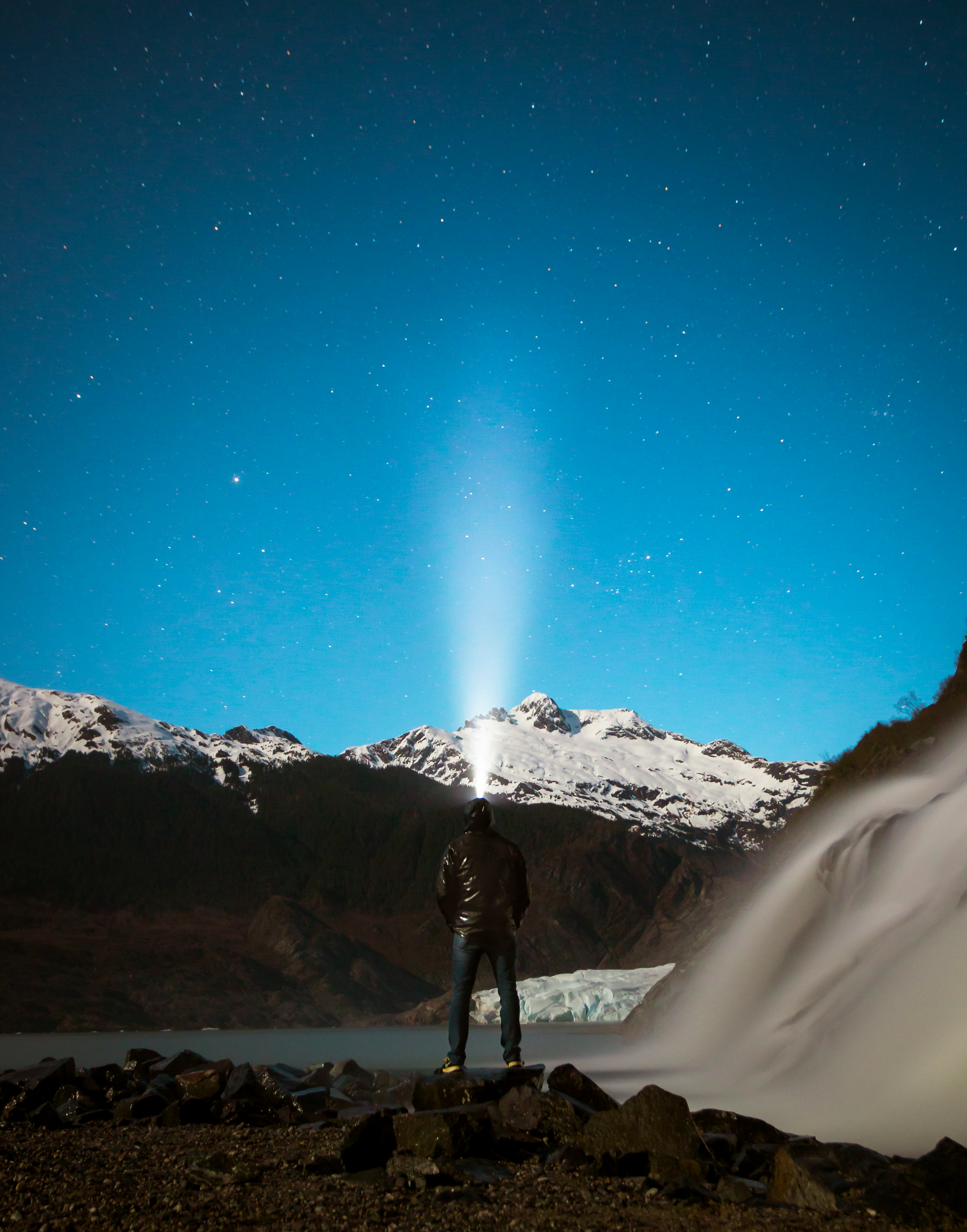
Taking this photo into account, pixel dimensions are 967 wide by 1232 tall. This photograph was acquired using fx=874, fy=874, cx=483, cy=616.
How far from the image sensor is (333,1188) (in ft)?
17.4

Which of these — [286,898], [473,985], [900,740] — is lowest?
[473,985]

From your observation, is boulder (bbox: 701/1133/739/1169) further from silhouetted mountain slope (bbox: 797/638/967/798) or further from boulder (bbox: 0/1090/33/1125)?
silhouetted mountain slope (bbox: 797/638/967/798)

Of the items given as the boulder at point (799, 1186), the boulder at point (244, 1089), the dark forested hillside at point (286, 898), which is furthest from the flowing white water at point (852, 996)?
the dark forested hillside at point (286, 898)

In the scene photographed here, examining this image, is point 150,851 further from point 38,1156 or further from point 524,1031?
point 38,1156

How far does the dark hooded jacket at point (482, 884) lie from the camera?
8891 mm

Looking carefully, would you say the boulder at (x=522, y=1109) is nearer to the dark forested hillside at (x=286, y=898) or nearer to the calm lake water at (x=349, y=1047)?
the calm lake water at (x=349, y=1047)

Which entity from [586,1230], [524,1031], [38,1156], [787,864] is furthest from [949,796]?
[524,1031]

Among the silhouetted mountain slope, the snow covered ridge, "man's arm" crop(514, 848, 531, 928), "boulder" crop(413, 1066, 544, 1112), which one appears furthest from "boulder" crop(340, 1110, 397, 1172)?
the snow covered ridge

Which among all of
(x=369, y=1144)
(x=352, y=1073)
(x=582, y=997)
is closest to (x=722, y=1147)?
(x=369, y=1144)

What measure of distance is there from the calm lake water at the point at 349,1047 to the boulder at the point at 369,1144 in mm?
6765

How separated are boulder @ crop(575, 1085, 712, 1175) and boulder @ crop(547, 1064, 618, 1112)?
896 mm

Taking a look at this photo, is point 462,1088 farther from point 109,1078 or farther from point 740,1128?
point 109,1078

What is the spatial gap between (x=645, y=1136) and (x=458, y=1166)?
4.36 feet

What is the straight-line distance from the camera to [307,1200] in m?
5.03
